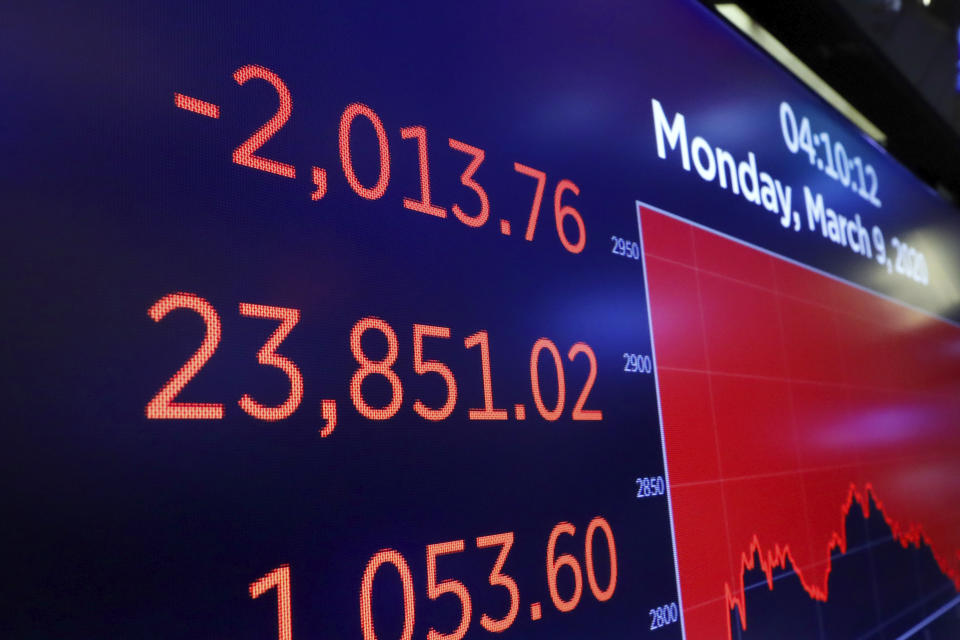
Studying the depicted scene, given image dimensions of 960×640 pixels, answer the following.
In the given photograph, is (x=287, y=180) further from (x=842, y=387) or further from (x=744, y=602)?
(x=842, y=387)

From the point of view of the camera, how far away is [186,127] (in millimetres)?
1165

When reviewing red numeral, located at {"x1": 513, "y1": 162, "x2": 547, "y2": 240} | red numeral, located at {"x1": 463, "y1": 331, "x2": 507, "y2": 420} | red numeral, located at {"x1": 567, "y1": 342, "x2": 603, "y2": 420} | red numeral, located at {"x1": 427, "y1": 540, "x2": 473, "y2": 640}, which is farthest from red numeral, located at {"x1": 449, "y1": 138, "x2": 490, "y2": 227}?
red numeral, located at {"x1": 427, "y1": 540, "x2": 473, "y2": 640}

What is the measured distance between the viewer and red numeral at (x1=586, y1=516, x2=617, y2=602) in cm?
167

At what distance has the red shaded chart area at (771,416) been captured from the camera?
2.07 meters


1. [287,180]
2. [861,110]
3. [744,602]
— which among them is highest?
[861,110]

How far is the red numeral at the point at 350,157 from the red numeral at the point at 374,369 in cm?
23

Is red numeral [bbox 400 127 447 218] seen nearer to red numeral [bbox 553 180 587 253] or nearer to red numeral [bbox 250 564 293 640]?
red numeral [bbox 553 180 587 253]

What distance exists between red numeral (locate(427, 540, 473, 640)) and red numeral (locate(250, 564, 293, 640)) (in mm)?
274

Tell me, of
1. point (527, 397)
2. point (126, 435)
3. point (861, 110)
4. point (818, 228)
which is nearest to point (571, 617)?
point (527, 397)

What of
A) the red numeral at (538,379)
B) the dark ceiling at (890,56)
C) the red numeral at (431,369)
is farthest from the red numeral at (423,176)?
the dark ceiling at (890,56)

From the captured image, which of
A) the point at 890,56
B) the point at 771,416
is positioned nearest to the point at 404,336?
the point at 771,416

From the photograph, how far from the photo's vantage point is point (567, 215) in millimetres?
1861

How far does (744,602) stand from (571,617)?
767mm

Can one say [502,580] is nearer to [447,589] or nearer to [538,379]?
[447,589]
